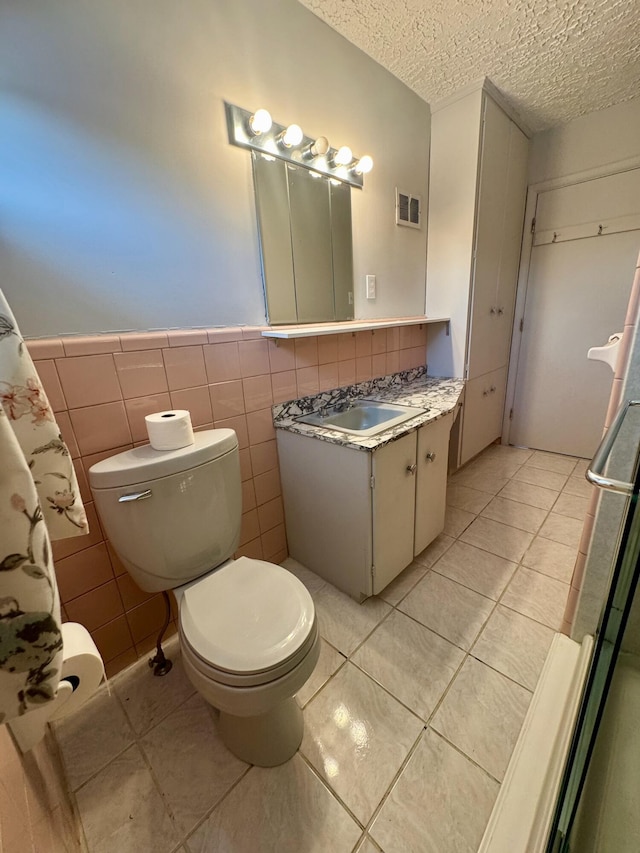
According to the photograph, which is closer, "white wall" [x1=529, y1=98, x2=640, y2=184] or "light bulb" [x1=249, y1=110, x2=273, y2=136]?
"light bulb" [x1=249, y1=110, x2=273, y2=136]

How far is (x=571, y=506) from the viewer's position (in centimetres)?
Result: 208

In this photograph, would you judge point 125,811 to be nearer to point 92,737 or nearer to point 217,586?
point 92,737

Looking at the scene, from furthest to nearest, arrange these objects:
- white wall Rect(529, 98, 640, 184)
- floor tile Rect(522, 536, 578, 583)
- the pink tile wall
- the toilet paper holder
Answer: white wall Rect(529, 98, 640, 184)
floor tile Rect(522, 536, 578, 583)
the pink tile wall
the toilet paper holder

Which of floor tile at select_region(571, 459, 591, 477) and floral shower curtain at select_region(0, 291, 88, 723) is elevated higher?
floral shower curtain at select_region(0, 291, 88, 723)

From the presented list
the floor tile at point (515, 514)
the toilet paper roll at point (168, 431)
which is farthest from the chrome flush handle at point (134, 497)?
the floor tile at point (515, 514)

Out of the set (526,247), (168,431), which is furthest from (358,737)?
→ (526,247)

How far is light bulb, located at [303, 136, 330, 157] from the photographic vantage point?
54.0 inches

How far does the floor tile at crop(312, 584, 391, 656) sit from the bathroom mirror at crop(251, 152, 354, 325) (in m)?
1.24

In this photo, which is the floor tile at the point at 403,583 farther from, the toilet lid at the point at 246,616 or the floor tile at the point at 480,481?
the floor tile at the point at 480,481

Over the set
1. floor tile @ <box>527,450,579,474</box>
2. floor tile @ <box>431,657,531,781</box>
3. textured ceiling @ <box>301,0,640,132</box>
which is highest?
textured ceiling @ <box>301,0,640,132</box>

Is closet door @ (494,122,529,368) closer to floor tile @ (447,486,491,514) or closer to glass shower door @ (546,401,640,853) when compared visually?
floor tile @ (447,486,491,514)

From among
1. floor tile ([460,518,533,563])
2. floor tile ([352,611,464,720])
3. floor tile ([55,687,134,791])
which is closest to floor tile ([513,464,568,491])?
floor tile ([460,518,533,563])

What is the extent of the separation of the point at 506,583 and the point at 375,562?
0.67 m

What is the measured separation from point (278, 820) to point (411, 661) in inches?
23.3
